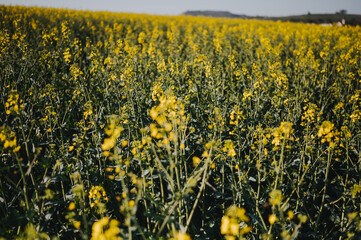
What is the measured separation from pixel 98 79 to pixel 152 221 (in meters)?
3.52

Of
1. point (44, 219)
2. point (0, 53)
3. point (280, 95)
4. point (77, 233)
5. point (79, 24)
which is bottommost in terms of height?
point (77, 233)

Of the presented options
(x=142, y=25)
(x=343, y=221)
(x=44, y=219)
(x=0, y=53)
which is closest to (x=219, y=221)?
(x=343, y=221)

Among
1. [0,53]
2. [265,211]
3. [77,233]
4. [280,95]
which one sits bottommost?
[77,233]

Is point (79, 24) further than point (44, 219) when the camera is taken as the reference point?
Yes

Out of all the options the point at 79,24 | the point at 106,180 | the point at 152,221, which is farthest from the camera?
the point at 79,24

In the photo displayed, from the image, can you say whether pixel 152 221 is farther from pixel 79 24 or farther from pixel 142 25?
pixel 142 25

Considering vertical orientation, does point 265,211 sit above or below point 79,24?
below

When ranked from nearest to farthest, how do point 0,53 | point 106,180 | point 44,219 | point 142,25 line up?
1. point 44,219
2. point 106,180
3. point 0,53
4. point 142,25

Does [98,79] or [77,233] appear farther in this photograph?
[98,79]

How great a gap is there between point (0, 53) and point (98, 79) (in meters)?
2.23

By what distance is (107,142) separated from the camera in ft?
5.76

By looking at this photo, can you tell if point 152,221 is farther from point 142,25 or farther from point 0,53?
point 142,25

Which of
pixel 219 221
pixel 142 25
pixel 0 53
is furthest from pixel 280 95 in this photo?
pixel 142 25

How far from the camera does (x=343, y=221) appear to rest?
2525 millimetres
